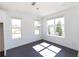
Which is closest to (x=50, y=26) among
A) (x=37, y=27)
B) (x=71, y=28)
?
(x=37, y=27)

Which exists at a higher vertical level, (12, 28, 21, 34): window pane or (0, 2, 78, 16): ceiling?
(0, 2, 78, 16): ceiling

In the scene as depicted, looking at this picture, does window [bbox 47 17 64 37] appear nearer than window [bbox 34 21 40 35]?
Yes

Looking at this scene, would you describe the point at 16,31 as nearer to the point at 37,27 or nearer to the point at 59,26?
the point at 37,27

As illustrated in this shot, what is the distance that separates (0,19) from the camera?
9.89 ft

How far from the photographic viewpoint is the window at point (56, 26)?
4812 millimetres

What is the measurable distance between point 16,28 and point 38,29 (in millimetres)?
2330

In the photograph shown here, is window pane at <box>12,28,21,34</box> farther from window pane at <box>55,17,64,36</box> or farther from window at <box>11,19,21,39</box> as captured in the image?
window pane at <box>55,17,64,36</box>

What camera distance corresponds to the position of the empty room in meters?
3.30

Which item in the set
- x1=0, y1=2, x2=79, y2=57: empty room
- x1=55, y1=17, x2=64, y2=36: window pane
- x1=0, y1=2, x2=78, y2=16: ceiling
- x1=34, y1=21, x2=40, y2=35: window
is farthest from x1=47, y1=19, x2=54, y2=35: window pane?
x1=0, y1=2, x2=78, y2=16: ceiling

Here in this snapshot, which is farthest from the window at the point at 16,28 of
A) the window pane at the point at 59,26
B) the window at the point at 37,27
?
the window pane at the point at 59,26

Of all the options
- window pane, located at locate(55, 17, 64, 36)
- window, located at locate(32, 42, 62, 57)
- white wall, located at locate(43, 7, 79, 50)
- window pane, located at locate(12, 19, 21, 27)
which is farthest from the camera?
window pane, located at locate(55, 17, 64, 36)

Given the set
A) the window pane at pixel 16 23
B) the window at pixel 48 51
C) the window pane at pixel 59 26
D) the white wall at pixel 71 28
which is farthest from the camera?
the window pane at pixel 59 26

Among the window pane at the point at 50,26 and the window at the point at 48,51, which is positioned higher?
the window pane at the point at 50,26

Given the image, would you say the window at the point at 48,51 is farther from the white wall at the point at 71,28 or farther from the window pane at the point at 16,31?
the window pane at the point at 16,31
